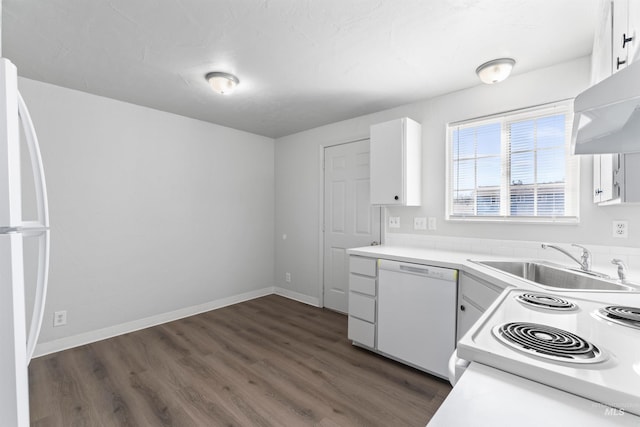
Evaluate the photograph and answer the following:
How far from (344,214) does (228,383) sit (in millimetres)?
2229

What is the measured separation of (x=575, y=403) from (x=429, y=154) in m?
2.63

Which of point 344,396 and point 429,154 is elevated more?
point 429,154

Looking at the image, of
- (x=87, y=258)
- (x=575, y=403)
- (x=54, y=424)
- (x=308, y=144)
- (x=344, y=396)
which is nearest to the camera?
(x=575, y=403)

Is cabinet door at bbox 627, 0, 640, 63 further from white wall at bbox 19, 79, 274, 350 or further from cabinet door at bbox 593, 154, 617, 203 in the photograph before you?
white wall at bbox 19, 79, 274, 350

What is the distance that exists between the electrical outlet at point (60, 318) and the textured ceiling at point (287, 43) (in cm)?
207

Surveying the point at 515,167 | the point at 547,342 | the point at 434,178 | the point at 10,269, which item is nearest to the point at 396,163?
the point at 434,178

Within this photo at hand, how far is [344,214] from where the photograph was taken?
12.2 ft

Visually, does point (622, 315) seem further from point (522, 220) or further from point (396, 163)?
point (396, 163)

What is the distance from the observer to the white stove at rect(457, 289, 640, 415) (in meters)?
0.60

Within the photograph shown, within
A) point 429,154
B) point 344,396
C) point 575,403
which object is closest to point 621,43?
point 575,403

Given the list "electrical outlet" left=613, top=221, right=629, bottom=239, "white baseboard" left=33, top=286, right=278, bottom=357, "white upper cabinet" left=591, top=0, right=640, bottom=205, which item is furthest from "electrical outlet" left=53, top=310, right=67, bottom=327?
"electrical outlet" left=613, top=221, right=629, bottom=239

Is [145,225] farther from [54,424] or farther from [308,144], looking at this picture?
[308,144]

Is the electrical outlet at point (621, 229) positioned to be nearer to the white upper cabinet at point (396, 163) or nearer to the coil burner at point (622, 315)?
the coil burner at point (622, 315)

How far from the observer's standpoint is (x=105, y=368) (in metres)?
2.35
